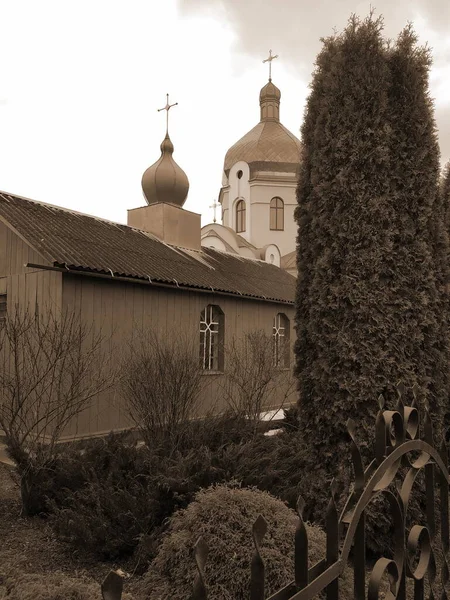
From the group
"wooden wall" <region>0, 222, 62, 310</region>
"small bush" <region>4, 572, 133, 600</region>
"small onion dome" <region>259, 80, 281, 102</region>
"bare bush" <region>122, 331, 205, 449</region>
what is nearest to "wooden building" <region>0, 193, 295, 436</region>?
"wooden wall" <region>0, 222, 62, 310</region>

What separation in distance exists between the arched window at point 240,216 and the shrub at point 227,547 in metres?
27.7

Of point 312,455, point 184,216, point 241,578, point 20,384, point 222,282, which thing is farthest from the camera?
point 184,216

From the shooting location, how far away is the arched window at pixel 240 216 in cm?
3106

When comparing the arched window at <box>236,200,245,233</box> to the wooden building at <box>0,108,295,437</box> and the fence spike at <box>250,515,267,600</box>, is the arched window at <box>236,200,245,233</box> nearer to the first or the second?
the wooden building at <box>0,108,295,437</box>

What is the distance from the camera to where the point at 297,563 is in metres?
1.47

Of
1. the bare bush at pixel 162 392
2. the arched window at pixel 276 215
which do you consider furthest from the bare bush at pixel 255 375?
the arched window at pixel 276 215

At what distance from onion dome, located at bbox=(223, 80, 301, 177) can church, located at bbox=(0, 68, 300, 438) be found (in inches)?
500

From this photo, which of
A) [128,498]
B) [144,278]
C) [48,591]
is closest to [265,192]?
[144,278]

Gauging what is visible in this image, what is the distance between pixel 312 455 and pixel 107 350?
5.45 meters

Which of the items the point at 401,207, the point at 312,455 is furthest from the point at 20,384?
the point at 401,207

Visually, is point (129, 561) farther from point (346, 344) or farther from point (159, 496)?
point (346, 344)

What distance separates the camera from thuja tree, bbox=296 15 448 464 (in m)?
5.28

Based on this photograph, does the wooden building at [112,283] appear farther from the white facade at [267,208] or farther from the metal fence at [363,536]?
the white facade at [267,208]

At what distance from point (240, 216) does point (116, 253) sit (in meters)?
20.8
